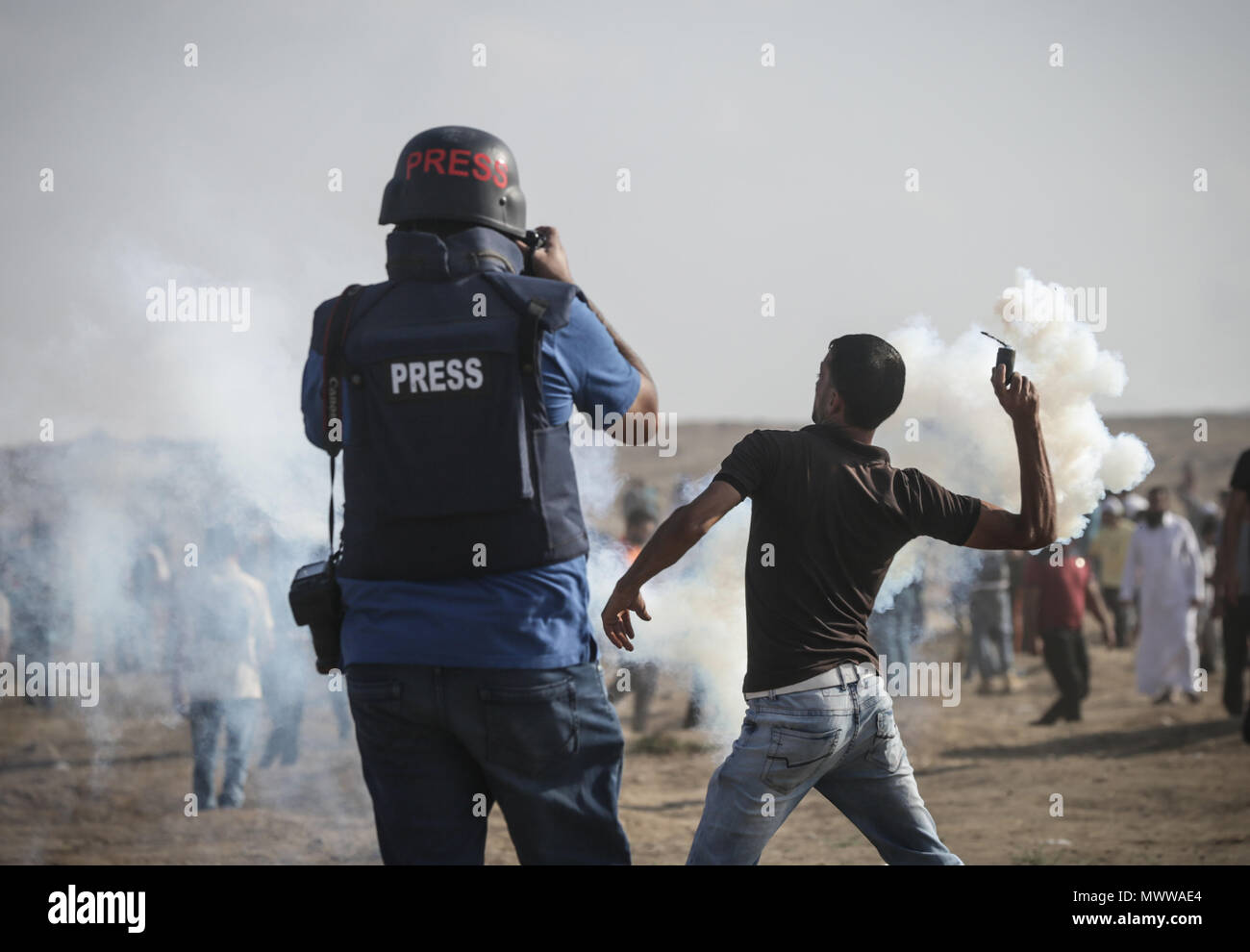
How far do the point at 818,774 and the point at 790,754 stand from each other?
14 centimetres

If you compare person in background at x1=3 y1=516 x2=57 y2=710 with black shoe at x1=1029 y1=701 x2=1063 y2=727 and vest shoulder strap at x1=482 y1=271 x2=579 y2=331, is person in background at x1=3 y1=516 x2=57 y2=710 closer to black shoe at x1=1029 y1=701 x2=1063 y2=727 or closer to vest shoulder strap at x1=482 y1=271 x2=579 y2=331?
vest shoulder strap at x1=482 y1=271 x2=579 y2=331

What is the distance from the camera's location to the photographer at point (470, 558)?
2.63 meters

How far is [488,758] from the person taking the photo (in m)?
2.63

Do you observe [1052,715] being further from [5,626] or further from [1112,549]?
[5,626]

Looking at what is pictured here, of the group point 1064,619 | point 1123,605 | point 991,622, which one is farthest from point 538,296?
point 1123,605

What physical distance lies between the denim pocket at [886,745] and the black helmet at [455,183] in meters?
1.57

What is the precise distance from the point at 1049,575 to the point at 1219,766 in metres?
2.26

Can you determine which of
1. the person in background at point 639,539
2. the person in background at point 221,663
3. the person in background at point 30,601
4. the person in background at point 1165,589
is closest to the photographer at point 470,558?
the person in background at point 221,663

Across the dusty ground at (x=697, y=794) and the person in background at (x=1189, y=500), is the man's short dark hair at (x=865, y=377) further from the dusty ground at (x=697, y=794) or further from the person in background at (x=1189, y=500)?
the person in background at (x=1189, y=500)

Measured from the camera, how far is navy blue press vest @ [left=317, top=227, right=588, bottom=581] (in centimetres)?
264

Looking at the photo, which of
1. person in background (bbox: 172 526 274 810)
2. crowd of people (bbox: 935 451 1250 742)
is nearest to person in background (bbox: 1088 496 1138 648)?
crowd of people (bbox: 935 451 1250 742)
